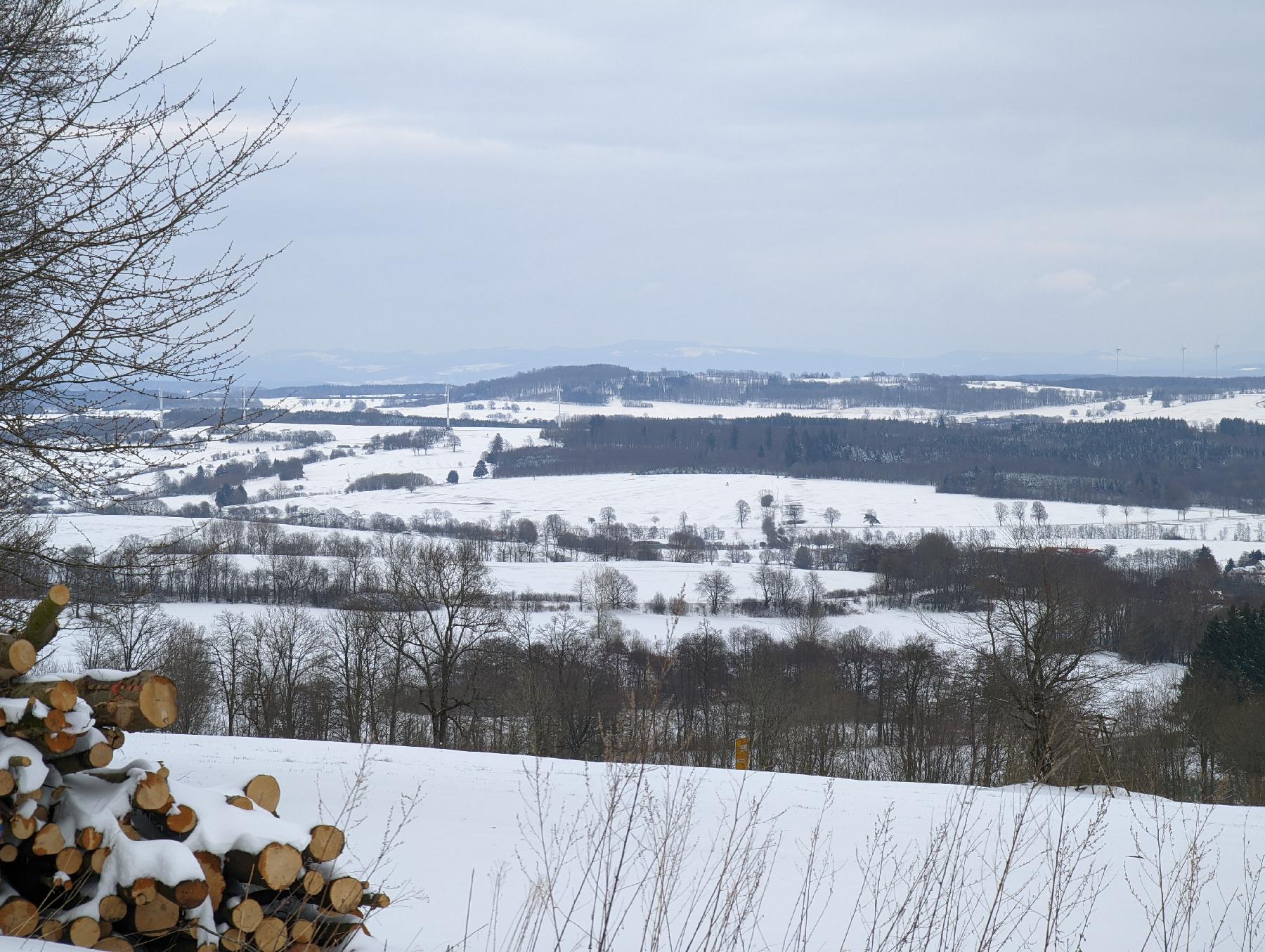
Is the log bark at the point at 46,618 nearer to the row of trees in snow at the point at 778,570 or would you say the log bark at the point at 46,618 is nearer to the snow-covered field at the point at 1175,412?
the row of trees in snow at the point at 778,570

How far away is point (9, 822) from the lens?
157 inches

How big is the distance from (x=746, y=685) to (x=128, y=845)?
101 ft

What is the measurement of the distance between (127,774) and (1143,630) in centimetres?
4705

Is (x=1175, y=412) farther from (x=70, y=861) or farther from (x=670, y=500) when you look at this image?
(x=70, y=861)

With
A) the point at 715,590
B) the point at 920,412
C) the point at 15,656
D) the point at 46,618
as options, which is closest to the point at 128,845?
the point at 15,656

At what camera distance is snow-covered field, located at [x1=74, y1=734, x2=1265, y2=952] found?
5164 mm

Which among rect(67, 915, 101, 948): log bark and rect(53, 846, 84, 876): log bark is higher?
rect(53, 846, 84, 876): log bark

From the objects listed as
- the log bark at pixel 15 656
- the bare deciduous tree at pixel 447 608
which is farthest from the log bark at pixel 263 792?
the bare deciduous tree at pixel 447 608

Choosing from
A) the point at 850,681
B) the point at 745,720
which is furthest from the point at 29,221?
the point at 850,681

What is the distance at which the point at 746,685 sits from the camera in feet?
111

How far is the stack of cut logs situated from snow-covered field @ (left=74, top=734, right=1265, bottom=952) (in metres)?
0.42

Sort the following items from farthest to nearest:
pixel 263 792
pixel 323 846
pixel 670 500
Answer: pixel 670 500
pixel 263 792
pixel 323 846

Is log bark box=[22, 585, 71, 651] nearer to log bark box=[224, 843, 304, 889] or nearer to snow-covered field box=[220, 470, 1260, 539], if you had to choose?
log bark box=[224, 843, 304, 889]

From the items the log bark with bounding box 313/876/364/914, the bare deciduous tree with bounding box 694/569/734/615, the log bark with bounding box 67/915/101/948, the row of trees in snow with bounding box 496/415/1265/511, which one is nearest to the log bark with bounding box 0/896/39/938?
the log bark with bounding box 67/915/101/948
